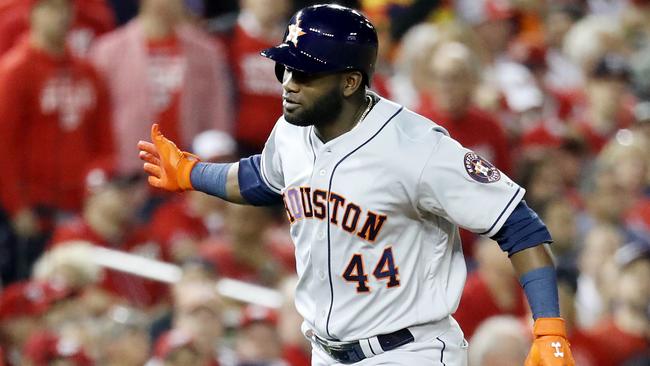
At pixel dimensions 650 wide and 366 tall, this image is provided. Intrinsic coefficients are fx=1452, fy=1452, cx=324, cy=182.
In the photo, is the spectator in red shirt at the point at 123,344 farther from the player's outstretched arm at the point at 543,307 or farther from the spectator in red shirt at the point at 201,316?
the player's outstretched arm at the point at 543,307

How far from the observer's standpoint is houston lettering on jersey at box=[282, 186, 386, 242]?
416 cm

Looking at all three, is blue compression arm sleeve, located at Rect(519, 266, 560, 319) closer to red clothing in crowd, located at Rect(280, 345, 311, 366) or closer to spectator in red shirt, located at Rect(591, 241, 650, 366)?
red clothing in crowd, located at Rect(280, 345, 311, 366)

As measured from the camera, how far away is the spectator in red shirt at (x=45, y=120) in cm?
757

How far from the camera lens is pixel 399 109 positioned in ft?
14.1

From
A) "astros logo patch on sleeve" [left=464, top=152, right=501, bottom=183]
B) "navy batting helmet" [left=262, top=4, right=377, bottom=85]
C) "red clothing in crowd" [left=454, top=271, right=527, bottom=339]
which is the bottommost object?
"red clothing in crowd" [left=454, top=271, right=527, bottom=339]

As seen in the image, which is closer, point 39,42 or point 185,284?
point 185,284

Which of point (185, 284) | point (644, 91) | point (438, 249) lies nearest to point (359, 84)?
point (438, 249)

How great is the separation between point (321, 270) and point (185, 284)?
283 cm

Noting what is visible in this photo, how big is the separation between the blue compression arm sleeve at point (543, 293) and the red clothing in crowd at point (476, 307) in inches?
101

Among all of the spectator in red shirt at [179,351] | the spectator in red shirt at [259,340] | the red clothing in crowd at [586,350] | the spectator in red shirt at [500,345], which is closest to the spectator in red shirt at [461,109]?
the red clothing in crowd at [586,350]

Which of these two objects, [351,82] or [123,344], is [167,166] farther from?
[123,344]

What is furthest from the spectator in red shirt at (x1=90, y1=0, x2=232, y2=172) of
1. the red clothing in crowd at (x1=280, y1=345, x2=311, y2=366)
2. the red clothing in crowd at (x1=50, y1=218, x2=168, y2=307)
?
the red clothing in crowd at (x1=280, y1=345, x2=311, y2=366)

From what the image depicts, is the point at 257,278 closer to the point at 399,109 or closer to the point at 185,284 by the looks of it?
the point at 185,284

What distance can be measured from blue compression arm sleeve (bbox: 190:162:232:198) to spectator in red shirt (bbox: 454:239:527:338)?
2.26 meters
